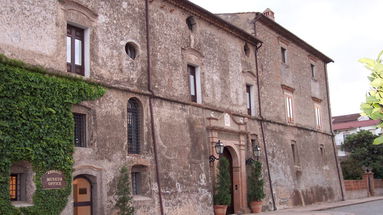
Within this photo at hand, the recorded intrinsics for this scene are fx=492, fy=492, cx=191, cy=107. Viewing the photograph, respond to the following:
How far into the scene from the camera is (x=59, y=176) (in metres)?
13.4

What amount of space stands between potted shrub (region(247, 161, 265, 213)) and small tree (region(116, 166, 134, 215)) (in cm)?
772

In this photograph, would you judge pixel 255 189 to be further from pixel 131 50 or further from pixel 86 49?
pixel 86 49

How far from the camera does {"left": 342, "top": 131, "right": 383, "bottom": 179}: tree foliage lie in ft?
149

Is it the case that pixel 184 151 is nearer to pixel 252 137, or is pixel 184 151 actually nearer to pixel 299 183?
pixel 252 137

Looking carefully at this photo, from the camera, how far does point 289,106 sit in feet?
90.4

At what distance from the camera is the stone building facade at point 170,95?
566 inches

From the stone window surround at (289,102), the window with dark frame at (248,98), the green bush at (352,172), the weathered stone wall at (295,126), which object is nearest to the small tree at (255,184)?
the weathered stone wall at (295,126)

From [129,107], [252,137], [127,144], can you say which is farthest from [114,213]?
[252,137]

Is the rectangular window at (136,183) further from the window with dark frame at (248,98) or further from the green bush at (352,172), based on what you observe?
the green bush at (352,172)

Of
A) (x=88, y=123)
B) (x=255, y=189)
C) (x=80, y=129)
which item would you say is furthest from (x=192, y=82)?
(x=80, y=129)

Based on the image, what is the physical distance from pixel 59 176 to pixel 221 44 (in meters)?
11.1

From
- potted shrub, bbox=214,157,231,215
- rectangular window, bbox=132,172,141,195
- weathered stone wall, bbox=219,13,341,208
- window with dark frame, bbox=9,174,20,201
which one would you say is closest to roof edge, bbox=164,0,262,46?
weathered stone wall, bbox=219,13,341,208

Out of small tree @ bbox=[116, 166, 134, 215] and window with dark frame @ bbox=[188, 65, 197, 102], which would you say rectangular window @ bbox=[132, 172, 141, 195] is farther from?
window with dark frame @ bbox=[188, 65, 197, 102]

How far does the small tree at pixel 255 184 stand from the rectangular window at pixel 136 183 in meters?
6.73
